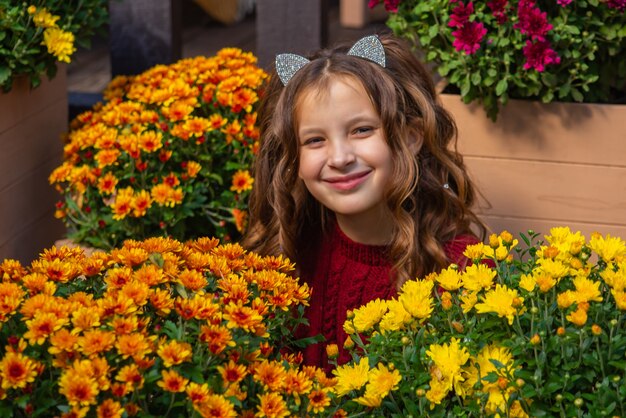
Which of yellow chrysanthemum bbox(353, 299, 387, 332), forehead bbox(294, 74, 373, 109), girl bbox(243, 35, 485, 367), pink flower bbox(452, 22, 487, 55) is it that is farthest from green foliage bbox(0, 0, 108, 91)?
yellow chrysanthemum bbox(353, 299, 387, 332)

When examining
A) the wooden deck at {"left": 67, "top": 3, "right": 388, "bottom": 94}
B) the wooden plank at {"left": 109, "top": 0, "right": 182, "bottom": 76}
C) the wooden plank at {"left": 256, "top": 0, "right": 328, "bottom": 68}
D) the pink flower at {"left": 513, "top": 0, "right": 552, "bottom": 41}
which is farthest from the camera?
the wooden deck at {"left": 67, "top": 3, "right": 388, "bottom": 94}

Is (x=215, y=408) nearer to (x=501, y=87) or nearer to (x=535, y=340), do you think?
(x=535, y=340)

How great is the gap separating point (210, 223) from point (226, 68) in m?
0.49

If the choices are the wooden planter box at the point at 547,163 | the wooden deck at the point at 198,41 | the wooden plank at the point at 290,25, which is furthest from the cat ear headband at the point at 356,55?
the wooden deck at the point at 198,41

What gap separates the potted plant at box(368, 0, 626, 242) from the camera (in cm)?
276

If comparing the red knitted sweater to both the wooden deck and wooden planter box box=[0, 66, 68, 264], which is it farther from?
the wooden deck

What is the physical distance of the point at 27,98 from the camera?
312 cm

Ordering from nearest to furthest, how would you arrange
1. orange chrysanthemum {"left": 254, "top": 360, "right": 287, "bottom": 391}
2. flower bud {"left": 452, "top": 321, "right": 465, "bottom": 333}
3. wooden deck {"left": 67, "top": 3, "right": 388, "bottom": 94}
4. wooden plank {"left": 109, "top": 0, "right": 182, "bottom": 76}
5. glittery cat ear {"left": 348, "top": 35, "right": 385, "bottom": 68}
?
1. orange chrysanthemum {"left": 254, "top": 360, "right": 287, "bottom": 391}
2. flower bud {"left": 452, "top": 321, "right": 465, "bottom": 333}
3. glittery cat ear {"left": 348, "top": 35, "right": 385, "bottom": 68}
4. wooden plank {"left": 109, "top": 0, "right": 182, "bottom": 76}
5. wooden deck {"left": 67, "top": 3, "right": 388, "bottom": 94}

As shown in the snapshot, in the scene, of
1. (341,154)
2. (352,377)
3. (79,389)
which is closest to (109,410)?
(79,389)

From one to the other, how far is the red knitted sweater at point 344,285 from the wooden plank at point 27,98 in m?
1.04

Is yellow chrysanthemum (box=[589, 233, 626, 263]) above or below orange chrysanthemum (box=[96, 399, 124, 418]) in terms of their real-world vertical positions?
above

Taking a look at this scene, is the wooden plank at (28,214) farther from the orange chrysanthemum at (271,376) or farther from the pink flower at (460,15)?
the orange chrysanthemum at (271,376)

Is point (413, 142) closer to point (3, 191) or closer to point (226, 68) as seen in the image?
point (226, 68)

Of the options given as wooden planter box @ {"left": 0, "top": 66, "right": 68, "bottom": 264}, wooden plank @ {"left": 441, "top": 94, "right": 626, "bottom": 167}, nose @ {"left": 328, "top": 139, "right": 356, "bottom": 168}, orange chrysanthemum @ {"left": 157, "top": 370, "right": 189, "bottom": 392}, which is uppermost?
orange chrysanthemum @ {"left": 157, "top": 370, "right": 189, "bottom": 392}
